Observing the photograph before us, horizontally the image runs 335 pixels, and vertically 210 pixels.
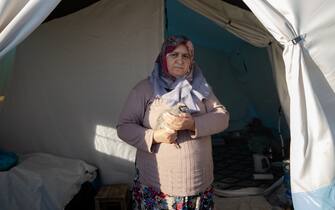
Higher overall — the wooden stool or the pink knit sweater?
the pink knit sweater

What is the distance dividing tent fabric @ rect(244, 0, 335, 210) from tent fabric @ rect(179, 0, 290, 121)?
1.27 m

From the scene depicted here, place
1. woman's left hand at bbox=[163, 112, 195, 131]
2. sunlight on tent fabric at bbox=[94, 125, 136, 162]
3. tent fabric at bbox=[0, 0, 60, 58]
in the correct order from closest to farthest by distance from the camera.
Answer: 1. tent fabric at bbox=[0, 0, 60, 58]
2. woman's left hand at bbox=[163, 112, 195, 131]
3. sunlight on tent fabric at bbox=[94, 125, 136, 162]

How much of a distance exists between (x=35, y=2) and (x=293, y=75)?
109 centimetres

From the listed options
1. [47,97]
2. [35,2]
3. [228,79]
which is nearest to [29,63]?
[47,97]

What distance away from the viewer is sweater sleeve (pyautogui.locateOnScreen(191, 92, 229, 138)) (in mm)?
1827

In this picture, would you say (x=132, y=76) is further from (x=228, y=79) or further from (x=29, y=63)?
(x=228, y=79)

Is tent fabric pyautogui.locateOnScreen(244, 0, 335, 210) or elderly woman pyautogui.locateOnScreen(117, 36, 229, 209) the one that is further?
elderly woman pyautogui.locateOnScreen(117, 36, 229, 209)

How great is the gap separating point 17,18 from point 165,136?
798 mm

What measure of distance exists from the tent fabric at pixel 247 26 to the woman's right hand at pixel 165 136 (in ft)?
4.78

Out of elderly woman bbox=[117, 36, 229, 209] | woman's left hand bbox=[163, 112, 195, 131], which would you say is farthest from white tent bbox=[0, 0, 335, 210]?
woman's left hand bbox=[163, 112, 195, 131]

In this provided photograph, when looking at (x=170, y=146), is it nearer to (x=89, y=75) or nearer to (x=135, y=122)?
(x=135, y=122)

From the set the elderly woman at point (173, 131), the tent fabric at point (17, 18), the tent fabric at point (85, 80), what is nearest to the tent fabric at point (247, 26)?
the tent fabric at point (85, 80)

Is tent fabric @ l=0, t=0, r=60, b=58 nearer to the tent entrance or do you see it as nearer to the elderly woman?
the elderly woman

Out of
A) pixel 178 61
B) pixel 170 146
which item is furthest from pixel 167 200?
pixel 178 61
